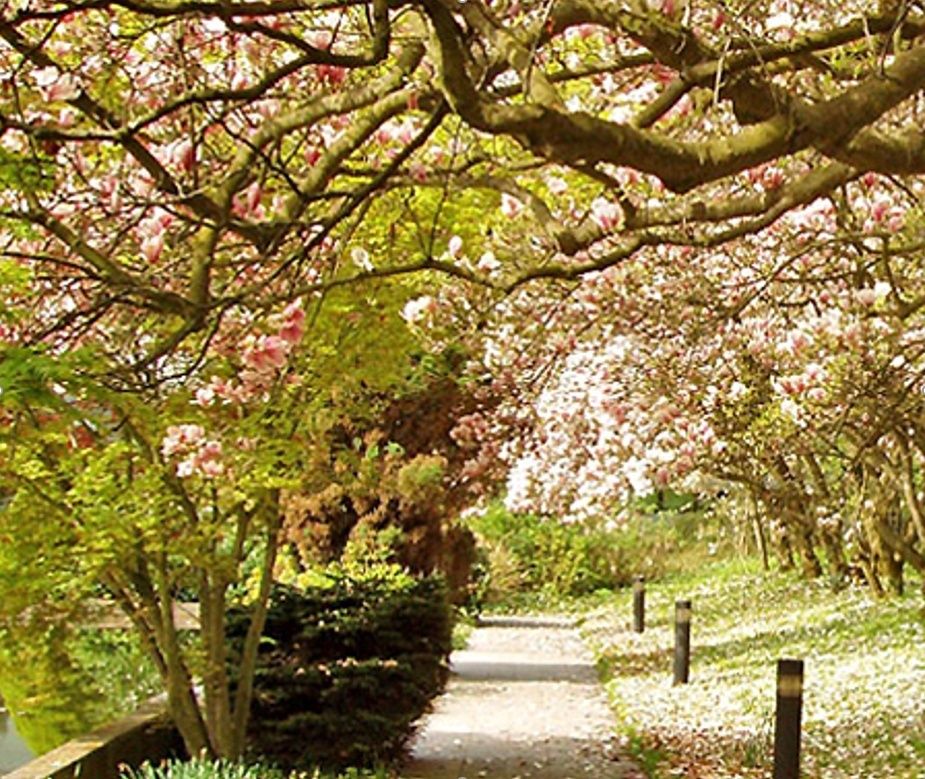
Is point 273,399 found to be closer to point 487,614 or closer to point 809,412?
point 809,412

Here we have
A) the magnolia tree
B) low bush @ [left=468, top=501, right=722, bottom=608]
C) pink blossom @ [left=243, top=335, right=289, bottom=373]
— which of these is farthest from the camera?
low bush @ [left=468, top=501, right=722, bottom=608]

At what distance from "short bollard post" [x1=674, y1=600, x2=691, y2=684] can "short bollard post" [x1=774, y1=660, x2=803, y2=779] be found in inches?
246

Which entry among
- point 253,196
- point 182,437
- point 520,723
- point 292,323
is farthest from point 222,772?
point 520,723

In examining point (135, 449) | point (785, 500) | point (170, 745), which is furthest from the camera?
point (785, 500)

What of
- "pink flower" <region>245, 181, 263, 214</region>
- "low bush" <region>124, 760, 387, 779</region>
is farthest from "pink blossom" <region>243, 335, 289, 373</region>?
"low bush" <region>124, 760, 387, 779</region>

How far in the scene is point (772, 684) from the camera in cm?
1363

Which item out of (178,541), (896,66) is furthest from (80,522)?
(896,66)

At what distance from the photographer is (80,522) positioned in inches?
319

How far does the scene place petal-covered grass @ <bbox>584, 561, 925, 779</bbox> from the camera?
34.0 ft

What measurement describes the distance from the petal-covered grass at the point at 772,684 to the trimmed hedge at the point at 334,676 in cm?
179

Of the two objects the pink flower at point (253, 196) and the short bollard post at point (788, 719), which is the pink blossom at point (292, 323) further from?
the short bollard post at point (788, 719)

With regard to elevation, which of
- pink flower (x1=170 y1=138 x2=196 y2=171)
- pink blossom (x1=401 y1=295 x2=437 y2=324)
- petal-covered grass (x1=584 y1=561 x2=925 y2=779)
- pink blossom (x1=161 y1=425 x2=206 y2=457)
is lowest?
petal-covered grass (x1=584 y1=561 x2=925 y2=779)

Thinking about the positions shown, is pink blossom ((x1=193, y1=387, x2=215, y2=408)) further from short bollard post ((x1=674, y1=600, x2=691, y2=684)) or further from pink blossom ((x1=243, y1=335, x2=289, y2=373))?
short bollard post ((x1=674, y1=600, x2=691, y2=684))

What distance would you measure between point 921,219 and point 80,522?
179 inches
